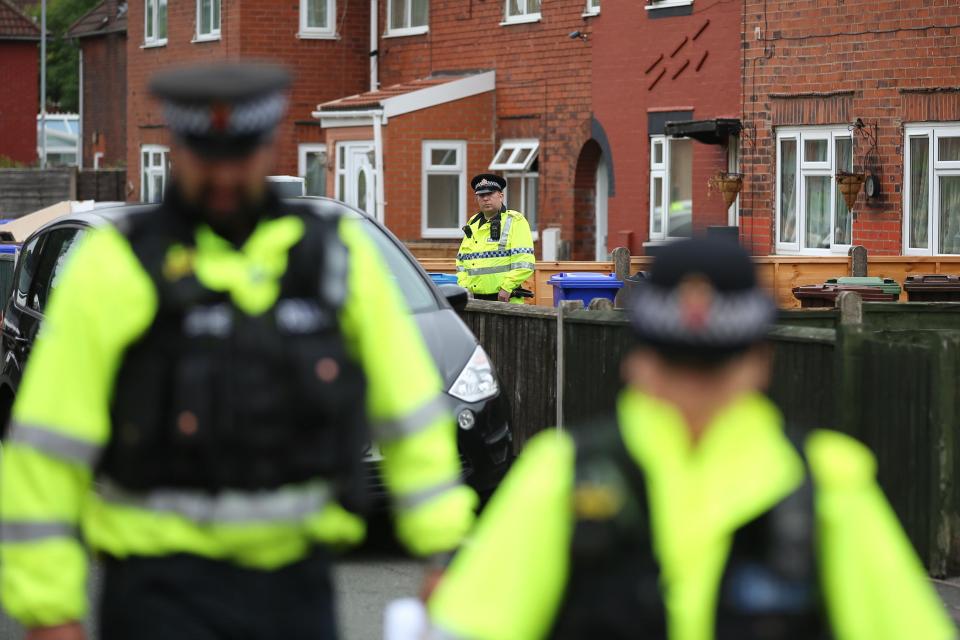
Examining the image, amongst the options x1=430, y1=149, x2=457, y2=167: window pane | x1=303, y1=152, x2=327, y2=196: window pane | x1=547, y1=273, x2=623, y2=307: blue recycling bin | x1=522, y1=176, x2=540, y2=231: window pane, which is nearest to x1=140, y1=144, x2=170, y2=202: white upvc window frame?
x1=303, y1=152, x2=327, y2=196: window pane

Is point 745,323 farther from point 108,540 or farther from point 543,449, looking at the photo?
point 108,540

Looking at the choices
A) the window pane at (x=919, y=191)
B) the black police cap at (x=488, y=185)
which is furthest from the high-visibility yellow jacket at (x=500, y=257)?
the window pane at (x=919, y=191)

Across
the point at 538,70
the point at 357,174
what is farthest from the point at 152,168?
the point at 538,70

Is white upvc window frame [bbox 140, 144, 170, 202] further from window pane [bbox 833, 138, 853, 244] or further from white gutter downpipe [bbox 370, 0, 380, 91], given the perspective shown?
window pane [bbox 833, 138, 853, 244]

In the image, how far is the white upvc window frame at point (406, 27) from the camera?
3028 cm

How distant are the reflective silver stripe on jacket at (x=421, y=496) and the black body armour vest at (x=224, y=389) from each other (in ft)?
0.65

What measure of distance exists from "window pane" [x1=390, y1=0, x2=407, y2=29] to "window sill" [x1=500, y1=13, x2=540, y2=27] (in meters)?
3.65

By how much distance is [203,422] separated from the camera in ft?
11.9

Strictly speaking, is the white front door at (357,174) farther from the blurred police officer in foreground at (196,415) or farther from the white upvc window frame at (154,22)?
the blurred police officer in foreground at (196,415)

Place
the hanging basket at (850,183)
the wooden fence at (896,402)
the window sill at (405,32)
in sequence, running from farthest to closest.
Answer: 1. the window sill at (405,32)
2. the hanging basket at (850,183)
3. the wooden fence at (896,402)

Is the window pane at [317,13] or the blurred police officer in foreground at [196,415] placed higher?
the window pane at [317,13]

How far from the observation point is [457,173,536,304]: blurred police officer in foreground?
555 inches

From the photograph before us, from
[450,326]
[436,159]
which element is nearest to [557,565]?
[450,326]

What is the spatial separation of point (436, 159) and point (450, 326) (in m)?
20.6
